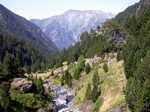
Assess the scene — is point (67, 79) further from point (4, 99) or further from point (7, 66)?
point (4, 99)

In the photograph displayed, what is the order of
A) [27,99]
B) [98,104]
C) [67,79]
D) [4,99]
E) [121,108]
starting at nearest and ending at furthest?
[121,108], [4,99], [98,104], [27,99], [67,79]

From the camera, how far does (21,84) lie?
96.6 metres

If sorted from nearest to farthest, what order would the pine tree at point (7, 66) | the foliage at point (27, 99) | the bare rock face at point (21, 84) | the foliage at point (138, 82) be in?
1. the foliage at point (138, 82)
2. the foliage at point (27, 99)
3. the bare rock face at point (21, 84)
4. the pine tree at point (7, 66)

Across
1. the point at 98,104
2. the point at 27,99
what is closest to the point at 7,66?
the point at 27,99

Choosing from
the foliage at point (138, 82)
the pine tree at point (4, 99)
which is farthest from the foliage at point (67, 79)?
the pine tree at point (4, 99)

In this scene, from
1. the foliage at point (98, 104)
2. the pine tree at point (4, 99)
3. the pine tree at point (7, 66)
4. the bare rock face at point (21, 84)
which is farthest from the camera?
the pine tree at point (7, 66)

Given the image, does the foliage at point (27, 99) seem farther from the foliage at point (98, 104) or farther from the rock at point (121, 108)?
the rock at point (121, 108)

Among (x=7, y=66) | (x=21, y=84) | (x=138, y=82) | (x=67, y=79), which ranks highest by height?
(x=7, y=66)

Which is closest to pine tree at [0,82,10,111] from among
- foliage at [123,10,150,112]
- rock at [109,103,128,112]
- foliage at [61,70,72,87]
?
rock at [109,103,128,112]

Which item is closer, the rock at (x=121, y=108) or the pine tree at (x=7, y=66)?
the rock at (x=121, y=108)

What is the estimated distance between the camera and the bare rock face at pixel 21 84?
315 ft

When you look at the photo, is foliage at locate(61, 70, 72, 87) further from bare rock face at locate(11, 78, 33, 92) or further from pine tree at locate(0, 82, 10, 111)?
pine tree at locate(0, 82, 10, 111)

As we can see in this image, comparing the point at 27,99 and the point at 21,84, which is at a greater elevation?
the point at 21,84

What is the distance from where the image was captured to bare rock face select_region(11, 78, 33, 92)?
315 feet
